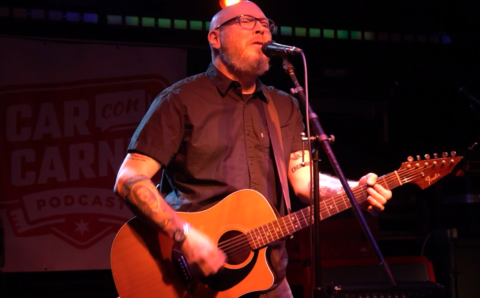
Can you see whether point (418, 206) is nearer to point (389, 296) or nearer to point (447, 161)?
point (447, 161)

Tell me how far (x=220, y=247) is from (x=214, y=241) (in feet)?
0.14

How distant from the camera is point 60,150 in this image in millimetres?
4875

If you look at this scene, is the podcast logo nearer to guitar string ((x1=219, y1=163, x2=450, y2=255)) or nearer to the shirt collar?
the shirt collar

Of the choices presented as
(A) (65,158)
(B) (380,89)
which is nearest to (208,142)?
(A) (65,158)

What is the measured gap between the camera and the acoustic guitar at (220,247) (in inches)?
101

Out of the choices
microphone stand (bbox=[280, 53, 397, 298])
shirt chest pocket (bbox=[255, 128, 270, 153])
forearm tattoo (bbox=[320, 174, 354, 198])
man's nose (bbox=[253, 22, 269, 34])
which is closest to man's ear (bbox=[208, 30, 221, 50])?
man's nose (bbox=[253, 22, 269, 34])

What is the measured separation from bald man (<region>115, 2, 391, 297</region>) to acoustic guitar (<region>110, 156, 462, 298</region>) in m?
0.09

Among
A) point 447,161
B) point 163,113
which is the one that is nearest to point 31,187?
point 163,113

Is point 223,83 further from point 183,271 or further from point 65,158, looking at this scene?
→ point 65,158

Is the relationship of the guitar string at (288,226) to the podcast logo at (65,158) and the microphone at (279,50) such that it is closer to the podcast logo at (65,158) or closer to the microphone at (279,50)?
the microphone at (279,50)

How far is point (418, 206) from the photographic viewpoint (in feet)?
18.7

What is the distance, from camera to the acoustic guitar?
257 cm

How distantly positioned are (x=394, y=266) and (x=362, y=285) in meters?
2.56

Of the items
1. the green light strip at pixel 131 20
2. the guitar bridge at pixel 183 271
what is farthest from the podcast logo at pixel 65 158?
the guitar bridge at pixel 183 271
